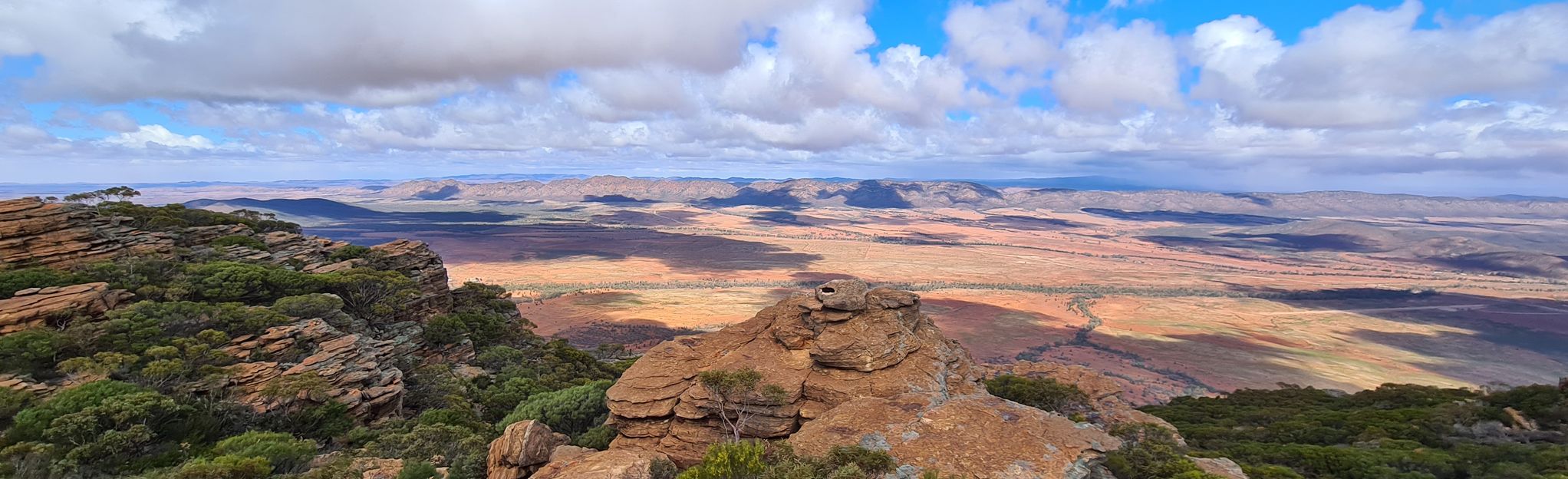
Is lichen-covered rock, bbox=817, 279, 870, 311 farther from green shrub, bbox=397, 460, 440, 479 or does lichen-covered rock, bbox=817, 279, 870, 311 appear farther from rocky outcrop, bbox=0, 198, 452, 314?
rocky outcrop, bbox=0, 198, 452, 314

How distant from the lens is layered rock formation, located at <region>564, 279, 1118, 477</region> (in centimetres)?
1731

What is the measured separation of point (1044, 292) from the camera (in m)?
134

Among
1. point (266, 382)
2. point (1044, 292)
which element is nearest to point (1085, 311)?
point (1044, 292)

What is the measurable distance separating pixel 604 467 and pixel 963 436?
35.8 feet

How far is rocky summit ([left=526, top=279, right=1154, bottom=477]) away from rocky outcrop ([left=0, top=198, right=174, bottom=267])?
3573cm

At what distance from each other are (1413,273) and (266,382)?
270m

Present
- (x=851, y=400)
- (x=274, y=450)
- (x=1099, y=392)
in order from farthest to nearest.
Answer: (x=1099, y=392), (x=851, y=400), (x=274, y=450)

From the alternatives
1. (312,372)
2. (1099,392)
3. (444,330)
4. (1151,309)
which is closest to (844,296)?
(1099,392)

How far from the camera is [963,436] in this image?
1780cm

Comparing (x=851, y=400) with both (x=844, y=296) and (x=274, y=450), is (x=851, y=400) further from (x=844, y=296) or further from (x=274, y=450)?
(x=274, y=450)

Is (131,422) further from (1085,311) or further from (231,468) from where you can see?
(1085,311)

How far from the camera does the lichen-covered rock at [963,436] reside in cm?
1653

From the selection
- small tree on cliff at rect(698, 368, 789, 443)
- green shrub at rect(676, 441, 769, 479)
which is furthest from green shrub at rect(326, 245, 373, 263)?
green shrub at rect(676, 441, 769, 479)

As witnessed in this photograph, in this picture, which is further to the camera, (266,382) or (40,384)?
(266,382)
